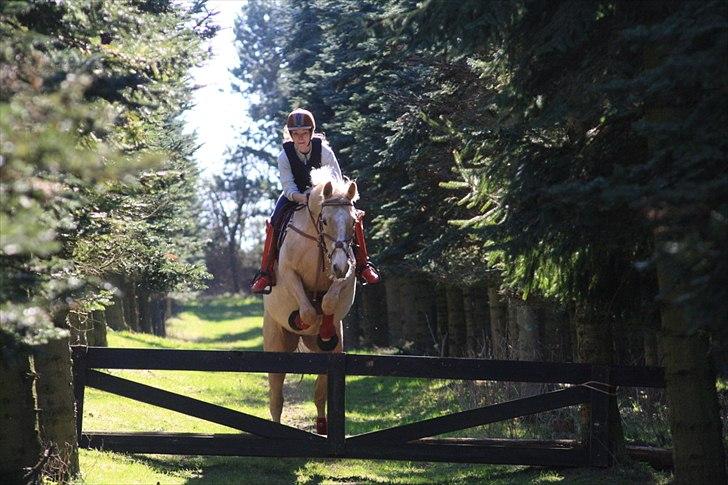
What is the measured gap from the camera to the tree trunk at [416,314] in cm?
2928

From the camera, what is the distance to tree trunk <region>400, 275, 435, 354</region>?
29.3 meters

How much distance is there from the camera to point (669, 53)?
26.8 feet

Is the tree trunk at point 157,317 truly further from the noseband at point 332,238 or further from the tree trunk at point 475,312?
the noseband at point 332,238

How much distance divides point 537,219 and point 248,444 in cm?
424

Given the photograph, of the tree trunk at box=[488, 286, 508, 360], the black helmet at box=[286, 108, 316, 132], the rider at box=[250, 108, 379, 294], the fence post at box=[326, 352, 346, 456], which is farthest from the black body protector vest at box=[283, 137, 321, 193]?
the tree trunk at box=[488, 286, 508, 360]

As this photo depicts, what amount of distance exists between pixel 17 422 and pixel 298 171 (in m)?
5.49

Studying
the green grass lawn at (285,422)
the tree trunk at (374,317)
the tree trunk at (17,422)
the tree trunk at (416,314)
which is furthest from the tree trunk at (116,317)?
the tree trunk at (17,422)

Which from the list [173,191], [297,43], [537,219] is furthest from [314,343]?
[297,43]

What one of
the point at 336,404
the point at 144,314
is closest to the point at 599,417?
the point at 336,404

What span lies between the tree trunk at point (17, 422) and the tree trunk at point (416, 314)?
19418 millimetres

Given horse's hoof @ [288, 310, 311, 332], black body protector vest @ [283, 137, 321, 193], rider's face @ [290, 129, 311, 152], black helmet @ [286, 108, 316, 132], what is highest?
black helmet @ [286, 108, 316, 132]

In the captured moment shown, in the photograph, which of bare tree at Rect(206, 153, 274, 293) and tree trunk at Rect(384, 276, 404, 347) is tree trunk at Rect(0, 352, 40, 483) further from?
bare tree at Rect(206, 153, 274, 293)

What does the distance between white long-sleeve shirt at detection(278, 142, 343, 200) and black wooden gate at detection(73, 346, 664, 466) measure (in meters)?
2.48

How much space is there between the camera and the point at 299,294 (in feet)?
42.1
